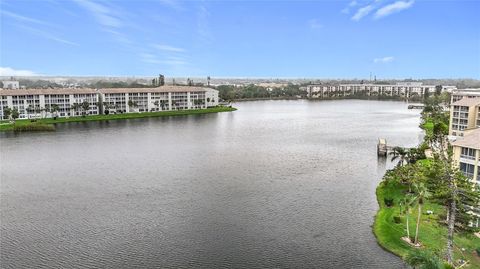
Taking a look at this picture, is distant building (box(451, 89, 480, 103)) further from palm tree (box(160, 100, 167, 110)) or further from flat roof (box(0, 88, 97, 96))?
flat roof (box(0, 88, 97, 96))

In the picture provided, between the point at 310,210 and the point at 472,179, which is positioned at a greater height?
the point at 472,179

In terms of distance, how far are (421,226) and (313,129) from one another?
42926 millimetres

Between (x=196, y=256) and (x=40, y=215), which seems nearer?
(x=196, y=256)

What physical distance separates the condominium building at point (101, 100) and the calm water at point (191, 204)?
93.9ft

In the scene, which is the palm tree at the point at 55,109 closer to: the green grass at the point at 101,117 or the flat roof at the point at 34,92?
the green grass at the point at 101,117

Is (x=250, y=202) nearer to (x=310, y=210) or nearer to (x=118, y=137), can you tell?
(x=310, y=210)

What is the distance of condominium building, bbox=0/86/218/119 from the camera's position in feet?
254

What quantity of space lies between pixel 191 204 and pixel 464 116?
38301 mm

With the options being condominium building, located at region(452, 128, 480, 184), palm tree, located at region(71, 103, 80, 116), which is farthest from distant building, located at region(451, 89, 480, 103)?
palm tree, located at region(71, 103, 80, 116)

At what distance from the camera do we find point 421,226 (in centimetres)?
2220

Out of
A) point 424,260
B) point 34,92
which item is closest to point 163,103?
point 34,92

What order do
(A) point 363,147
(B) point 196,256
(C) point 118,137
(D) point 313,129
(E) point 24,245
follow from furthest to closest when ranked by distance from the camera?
(D) point 313,129 → (C) point 118,137 → (A) point 363,147 → (E) point 24,245 → (B) point 196,256

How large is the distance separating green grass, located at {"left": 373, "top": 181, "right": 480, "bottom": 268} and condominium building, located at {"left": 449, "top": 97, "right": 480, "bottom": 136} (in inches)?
1107

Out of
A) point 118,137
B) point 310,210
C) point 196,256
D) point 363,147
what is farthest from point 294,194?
point 118,137
